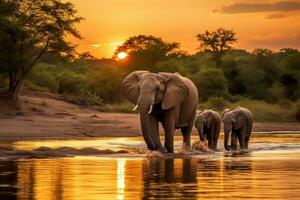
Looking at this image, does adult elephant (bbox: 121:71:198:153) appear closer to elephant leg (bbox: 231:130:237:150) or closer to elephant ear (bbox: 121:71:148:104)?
elephant ear (bbox: 121:71:148:104)

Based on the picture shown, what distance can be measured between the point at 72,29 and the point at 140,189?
34902mm

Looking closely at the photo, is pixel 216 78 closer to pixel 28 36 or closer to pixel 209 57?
pixel 209 57

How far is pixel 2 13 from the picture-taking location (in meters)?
42.3

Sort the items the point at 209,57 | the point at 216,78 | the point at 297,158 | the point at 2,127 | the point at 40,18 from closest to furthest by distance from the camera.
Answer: the point at 297,158 < the point at 2,127 < the point at 40,18 < the point at 216,78 < the point at 209,57

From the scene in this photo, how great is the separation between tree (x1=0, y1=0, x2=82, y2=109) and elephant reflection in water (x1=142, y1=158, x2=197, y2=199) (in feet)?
70.6

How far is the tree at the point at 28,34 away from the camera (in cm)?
4188

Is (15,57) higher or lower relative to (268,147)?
higher

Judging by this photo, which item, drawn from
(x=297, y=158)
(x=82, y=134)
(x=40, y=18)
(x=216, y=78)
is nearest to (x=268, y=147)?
(x=297, y=158)

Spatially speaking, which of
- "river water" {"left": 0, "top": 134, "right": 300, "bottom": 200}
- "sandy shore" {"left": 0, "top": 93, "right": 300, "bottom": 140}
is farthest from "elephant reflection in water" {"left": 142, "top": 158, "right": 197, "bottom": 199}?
"sandy shore" {"left": 0, "top": 93, "right": 300, "bottom": 140}

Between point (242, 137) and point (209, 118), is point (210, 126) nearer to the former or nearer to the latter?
point (209, 118)

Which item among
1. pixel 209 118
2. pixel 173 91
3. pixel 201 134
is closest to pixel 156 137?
pixel 173 91

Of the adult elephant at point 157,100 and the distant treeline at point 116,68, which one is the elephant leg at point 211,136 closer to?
the adult elephant at point 157,100

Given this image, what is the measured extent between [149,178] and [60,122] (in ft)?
82.0

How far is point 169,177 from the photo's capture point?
1567 centimetres
